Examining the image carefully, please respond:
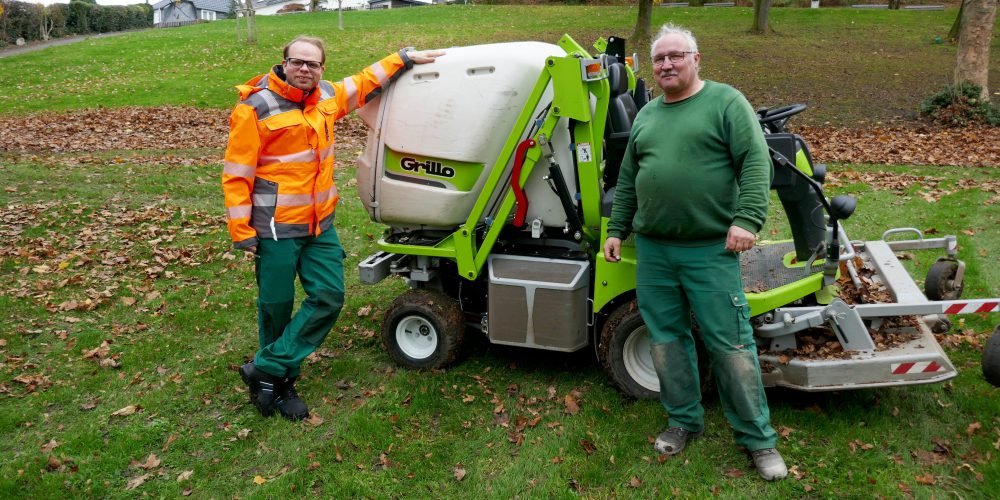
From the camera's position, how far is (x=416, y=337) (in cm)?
Answer: 522

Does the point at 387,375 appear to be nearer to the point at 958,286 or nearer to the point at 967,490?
the point at 967,490

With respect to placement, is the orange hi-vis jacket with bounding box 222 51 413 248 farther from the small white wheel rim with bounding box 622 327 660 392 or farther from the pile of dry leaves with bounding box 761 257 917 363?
the pile of dry leaves with bounding box 761 257 917 363

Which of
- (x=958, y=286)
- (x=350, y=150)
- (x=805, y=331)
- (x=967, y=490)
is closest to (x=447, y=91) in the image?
(x=805, y=331)

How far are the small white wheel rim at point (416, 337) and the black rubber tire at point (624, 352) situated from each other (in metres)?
1.22

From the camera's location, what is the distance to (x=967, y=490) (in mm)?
3543

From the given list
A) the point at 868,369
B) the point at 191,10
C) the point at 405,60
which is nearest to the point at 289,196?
the point at 405,60

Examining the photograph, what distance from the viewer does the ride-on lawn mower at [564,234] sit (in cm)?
409

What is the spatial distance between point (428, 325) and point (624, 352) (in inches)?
54.8

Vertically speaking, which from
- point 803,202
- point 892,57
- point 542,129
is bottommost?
point 803,202

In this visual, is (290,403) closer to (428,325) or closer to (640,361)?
(428,325)

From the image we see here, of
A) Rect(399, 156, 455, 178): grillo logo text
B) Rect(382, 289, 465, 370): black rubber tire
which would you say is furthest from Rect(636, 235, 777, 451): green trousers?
Rect(382, 289, 465, 370): black rubber tire

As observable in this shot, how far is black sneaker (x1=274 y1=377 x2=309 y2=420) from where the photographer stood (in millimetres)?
4535

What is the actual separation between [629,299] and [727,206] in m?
1.13

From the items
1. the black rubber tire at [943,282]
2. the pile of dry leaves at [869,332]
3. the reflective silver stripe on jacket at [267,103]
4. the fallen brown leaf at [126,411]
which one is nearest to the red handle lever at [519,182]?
the reflective silver stripe on jacket at [267,103]
